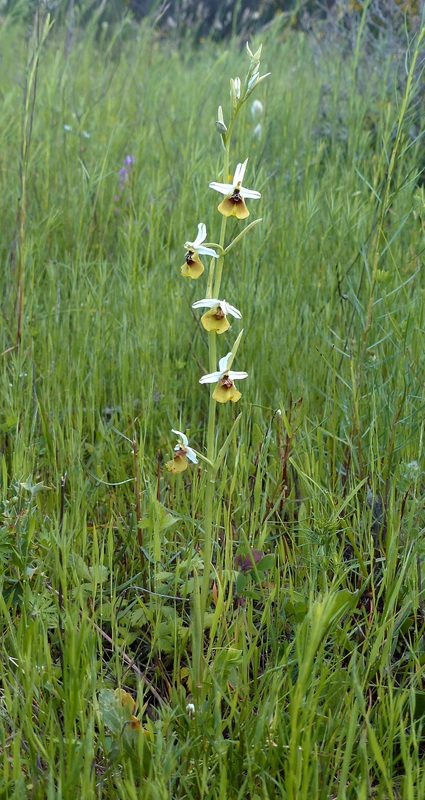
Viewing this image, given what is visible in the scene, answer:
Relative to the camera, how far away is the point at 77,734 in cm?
124

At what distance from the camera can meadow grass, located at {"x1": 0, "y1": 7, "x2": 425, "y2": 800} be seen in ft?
3.83

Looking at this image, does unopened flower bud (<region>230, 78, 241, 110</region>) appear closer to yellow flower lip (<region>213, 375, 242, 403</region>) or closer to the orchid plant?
the orchid plant

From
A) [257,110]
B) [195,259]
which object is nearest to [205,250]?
[195,259]

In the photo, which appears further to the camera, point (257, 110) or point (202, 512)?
point (257, 110)

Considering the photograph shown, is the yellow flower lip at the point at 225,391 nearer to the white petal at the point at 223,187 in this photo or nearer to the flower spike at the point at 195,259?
the flower spike at the point at 195,259

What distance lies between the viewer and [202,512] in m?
1.80

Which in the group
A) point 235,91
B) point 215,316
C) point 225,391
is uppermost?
point 235,91

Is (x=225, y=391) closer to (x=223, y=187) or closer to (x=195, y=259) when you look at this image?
(x=195, y=259)

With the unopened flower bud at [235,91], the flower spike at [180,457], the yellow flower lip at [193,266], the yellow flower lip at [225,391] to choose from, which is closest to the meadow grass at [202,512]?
the flower spike at [180,457]

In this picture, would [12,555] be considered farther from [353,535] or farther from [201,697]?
[353,535]

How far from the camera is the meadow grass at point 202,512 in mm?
1168

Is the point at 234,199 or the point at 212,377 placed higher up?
the point at 234,199

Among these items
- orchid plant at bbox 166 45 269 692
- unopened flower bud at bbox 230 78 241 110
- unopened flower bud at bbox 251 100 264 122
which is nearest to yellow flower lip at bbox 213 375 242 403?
orchid plant at bbox 166 45 269 692

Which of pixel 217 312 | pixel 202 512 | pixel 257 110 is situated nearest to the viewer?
pixel 217 312
